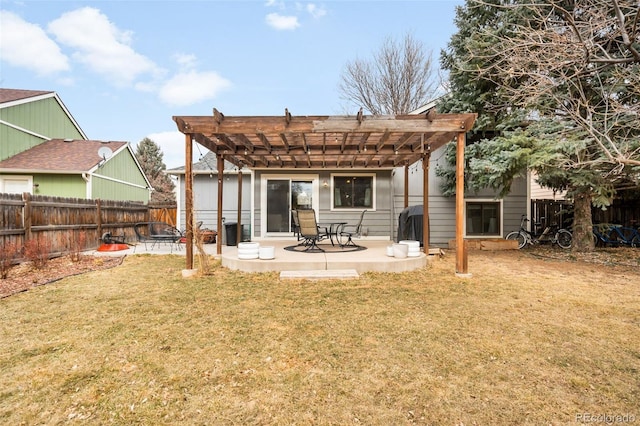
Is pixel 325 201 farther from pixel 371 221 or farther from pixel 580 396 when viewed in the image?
pixel 580 396

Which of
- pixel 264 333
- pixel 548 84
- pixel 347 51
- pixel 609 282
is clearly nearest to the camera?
pixel 264 333

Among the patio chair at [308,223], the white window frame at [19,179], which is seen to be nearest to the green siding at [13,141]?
the white window frame at [19,179]

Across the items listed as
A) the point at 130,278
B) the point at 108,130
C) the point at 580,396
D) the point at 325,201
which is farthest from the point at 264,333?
the point at 108,130

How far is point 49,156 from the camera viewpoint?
10.9m

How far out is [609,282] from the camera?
4789mm

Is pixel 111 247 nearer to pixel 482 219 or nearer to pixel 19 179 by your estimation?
pixel 19 179

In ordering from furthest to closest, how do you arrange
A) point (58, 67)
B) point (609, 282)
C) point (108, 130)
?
point (108, 130), point (58, 67), point (609, 282)

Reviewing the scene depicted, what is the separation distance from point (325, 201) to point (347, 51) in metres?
11.2

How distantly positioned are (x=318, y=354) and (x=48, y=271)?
5.60 meters

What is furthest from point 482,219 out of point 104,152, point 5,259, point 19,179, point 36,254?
point 19,179

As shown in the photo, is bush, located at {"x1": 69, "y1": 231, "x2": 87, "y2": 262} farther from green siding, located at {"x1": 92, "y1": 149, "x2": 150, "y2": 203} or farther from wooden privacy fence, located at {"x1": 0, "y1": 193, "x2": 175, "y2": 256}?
green siding, located at {"x1": 92, "y1": 149, "x2": 150, "y2": 203}

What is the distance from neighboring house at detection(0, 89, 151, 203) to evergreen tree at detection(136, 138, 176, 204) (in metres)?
13.6

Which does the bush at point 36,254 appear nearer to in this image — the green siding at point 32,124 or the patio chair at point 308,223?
the patio chair at point 308,223

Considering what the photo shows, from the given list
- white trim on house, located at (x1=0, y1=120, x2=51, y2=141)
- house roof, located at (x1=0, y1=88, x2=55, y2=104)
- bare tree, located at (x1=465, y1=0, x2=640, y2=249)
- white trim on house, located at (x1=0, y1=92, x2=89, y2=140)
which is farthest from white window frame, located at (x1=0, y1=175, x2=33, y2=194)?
bare tree, located at (x1=465, y1=0, x2=640, y2=249)
